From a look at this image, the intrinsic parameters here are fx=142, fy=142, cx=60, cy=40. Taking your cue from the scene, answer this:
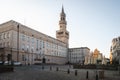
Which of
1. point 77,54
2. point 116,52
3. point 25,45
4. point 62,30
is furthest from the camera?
point 77,54

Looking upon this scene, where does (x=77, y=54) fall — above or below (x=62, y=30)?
below

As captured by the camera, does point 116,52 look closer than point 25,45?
No

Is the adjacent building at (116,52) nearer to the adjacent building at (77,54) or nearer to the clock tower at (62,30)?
the clock tower at (62,30)

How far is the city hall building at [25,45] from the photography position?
184 ft

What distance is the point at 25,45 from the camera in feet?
207

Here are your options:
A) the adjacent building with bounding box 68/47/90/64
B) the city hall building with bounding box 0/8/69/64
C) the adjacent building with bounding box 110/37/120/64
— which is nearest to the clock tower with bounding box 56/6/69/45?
the city hall building with bounding box 0/8/69/64

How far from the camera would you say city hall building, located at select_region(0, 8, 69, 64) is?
56.0 m

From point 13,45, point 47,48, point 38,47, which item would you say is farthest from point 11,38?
point 47,48

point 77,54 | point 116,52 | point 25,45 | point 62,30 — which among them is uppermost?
point 62,30

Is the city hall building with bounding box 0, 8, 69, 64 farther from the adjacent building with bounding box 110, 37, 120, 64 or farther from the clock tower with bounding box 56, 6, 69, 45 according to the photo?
the adjacent building with bounding box 110, 37, 120, 64

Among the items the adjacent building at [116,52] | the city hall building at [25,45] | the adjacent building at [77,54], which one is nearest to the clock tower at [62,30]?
the city hall building at [25,45]

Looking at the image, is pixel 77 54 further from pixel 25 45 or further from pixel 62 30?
pixel 25 45

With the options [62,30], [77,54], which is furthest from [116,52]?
[77,54]

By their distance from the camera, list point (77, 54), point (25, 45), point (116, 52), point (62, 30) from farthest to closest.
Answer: point (77, 54) < point (62, 30) < point (116, 52) < point (25, 45)
